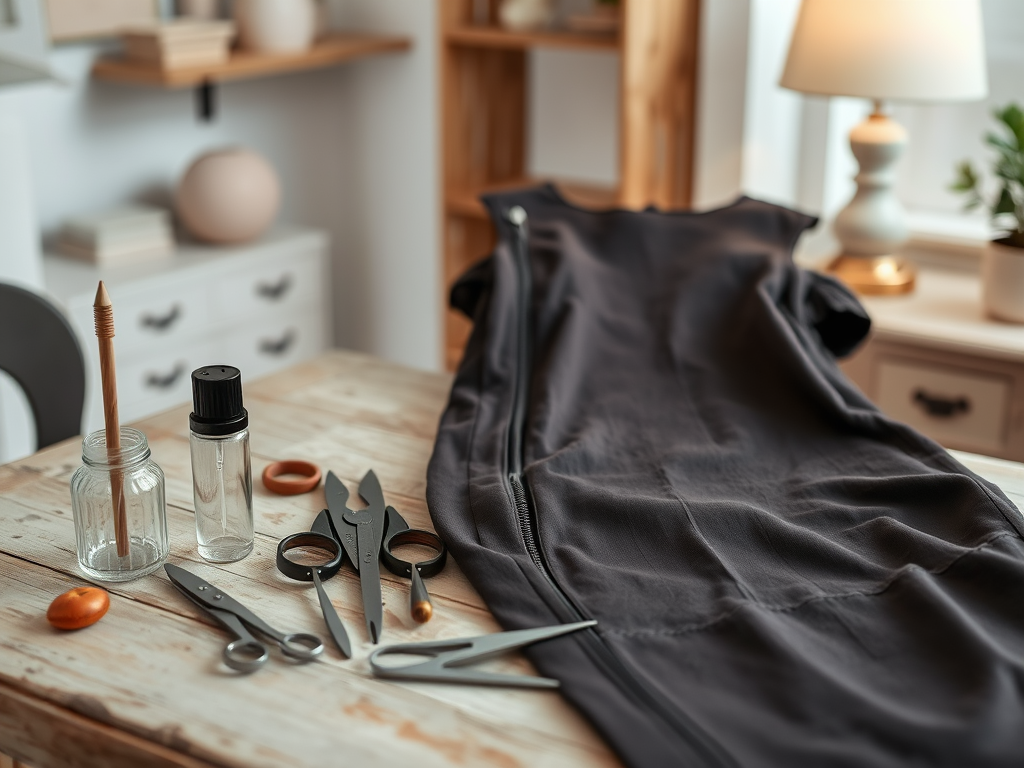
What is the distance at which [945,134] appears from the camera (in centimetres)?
257

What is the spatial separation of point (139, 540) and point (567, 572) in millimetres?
393

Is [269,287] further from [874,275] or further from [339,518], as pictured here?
[339,518]

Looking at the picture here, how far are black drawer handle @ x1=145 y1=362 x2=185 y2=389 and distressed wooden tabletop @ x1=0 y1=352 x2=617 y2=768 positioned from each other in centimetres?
132

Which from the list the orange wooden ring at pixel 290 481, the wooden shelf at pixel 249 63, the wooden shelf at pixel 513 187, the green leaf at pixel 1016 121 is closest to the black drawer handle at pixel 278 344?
the wooden shelf at pixel 513 187

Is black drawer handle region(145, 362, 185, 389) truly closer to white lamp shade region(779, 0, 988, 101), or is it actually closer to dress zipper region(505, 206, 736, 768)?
dress zipper region(505, 206, 736, 768)

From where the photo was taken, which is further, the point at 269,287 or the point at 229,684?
the point at 269,287

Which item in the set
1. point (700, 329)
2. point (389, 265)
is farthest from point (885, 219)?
→ point (389, 265)

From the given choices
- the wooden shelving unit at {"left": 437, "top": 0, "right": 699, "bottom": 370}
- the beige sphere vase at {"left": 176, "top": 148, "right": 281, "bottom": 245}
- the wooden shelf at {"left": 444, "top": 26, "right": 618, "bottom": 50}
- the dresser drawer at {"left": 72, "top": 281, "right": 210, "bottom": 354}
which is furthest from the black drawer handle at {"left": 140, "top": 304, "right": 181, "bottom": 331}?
the wooden shelf at {"left": 444, "top": 26, "right": 618, "bottom": 50}

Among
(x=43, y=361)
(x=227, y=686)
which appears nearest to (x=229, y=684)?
(x=227, y=686)

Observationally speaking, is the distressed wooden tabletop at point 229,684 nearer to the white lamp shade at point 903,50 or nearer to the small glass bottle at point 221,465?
the small glass bottle at point 221,465

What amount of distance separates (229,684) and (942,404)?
1599mm

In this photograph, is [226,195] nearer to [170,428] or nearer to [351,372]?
[351,372]

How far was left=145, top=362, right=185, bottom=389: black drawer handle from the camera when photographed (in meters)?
2.48

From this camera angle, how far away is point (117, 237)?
2486 mm
